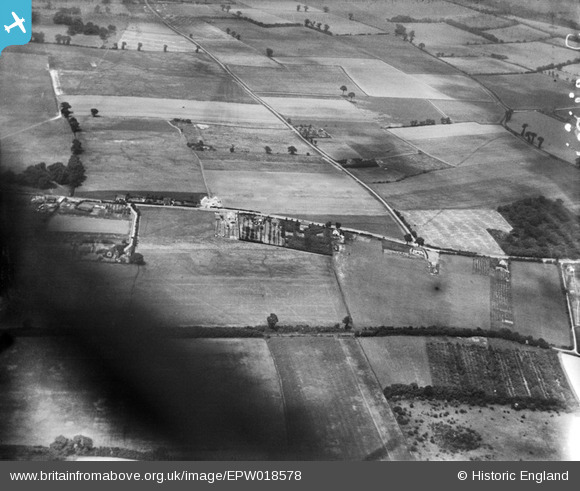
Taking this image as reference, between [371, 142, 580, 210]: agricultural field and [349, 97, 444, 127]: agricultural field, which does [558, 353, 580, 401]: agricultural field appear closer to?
[371, 142, 580, 210]: agricultural field

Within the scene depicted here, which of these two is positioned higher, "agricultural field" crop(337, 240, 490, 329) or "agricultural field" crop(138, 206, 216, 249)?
"agricultural field" crop(138, 206, 216, 249)

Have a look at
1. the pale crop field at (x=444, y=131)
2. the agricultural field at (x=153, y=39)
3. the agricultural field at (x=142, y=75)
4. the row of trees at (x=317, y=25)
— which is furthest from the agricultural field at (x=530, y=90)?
the agricultural field at (x=153, y=39)

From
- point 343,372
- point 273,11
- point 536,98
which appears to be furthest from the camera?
point 273,11

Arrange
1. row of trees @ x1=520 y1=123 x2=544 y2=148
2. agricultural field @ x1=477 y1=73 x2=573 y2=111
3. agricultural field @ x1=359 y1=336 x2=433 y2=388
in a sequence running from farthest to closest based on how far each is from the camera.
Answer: agricultural field @ x1=477 y1=73 x2=573 y2=111 < row of trees @ x1=520 y1=123 x2=544 y2=148 < agricultural field @ x1=359 y1=336 x2=433 y2=388

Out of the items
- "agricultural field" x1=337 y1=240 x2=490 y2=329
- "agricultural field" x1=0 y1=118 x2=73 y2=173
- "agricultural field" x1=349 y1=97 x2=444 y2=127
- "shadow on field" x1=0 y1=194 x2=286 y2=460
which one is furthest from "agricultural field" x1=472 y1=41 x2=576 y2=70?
"shadow on field" x1=0 y1=194 x2=286 y2=460

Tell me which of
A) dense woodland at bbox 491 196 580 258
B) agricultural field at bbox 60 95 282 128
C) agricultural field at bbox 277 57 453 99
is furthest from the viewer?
agricultural field at bbox 277 57 453 99

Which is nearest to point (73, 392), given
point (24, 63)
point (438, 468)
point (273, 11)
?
point (438, 468)

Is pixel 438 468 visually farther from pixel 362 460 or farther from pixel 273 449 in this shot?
pixel 273 449
